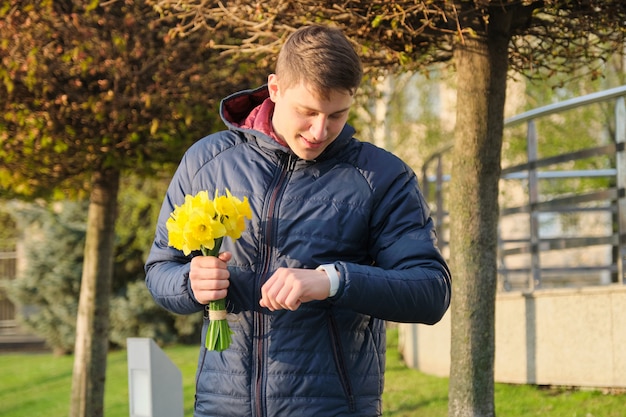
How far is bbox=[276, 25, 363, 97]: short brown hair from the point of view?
8.02 ft

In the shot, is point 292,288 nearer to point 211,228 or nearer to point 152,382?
point 211,228

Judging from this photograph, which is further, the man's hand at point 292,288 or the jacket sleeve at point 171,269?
the jacket sleeve at point 171,269

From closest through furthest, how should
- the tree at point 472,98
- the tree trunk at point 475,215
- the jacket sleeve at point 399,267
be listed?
the jacket sleeve at point 399,267 < the tree at point 472,98 < the tree trunk at point 475,215

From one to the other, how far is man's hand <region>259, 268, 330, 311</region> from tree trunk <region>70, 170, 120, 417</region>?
6.08m

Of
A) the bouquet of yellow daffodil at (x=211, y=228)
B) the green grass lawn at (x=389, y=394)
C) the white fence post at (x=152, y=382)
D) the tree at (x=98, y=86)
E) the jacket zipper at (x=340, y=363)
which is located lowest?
the green grass lawn at (x=389, y=394)

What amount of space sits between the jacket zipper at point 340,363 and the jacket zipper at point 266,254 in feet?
0.57

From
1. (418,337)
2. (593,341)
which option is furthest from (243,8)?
(418,337)

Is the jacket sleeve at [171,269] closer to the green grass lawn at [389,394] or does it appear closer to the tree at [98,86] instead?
the tree at [98,86]

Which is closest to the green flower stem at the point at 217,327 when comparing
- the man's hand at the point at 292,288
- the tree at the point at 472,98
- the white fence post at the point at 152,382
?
the man's hand at the point at 292,288

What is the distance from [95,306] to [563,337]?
381 centimetres

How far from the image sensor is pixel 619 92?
23.4 feet

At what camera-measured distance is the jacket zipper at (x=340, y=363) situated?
251 cm

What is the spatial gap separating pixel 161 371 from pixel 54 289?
41.2ft

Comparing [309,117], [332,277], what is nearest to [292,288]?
[332,277]
